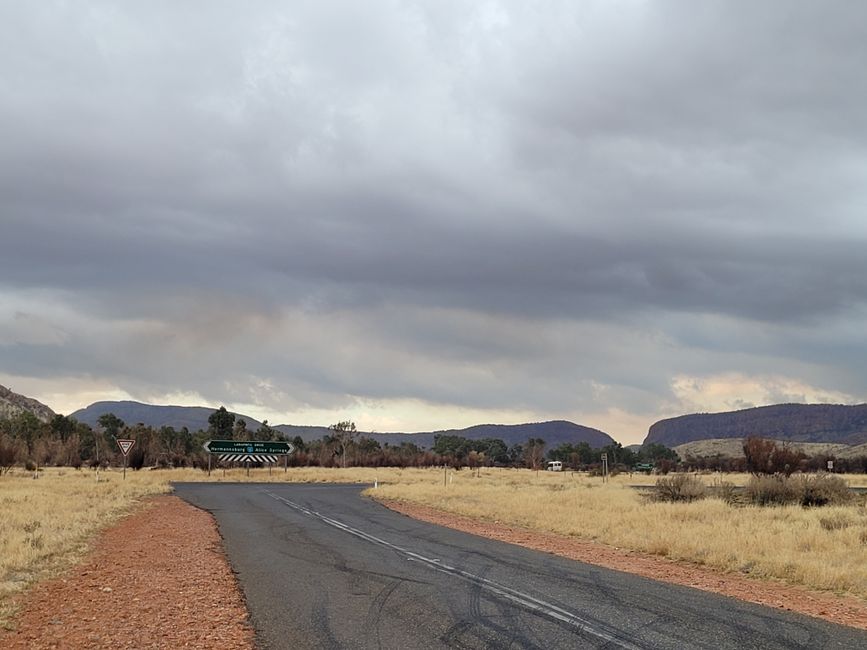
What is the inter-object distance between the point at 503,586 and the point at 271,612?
3845 mm

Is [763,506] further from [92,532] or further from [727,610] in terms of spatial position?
[92,532]

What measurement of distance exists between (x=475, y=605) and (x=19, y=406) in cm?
18412

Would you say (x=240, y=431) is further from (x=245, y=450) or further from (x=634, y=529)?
(x=634, y=529)

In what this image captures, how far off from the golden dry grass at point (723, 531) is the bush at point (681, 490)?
131 cm

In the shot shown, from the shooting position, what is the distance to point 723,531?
20094 millimetres

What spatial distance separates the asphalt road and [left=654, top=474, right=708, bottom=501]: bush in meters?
14.7

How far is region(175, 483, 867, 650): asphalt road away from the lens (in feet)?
29.1

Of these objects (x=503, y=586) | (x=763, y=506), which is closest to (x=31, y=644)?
(x=503, y=586)

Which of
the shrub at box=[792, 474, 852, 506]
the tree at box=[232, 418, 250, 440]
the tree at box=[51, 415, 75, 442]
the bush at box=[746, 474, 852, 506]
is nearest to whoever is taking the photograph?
the shrub at box=[792, 474, 852, 506]

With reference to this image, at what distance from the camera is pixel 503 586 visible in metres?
12.3

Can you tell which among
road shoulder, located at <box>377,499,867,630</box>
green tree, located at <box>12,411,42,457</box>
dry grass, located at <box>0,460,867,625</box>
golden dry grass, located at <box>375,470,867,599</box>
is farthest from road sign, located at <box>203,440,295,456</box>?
road shoulder, located at <box>377,499,867,630</box>

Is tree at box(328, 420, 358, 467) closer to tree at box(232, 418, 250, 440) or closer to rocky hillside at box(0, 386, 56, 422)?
tree at box(232, 418, 250, 440)

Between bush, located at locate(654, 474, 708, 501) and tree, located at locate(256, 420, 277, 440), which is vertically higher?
tree, located at locate(256, 420, 277, 440)

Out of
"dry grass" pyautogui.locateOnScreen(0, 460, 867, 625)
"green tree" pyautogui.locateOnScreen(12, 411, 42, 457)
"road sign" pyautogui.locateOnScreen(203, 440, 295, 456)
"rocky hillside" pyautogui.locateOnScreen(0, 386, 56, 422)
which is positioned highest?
"rocky hillside" pyautogui.locateOnScreen(0, 386, 56, 422)
